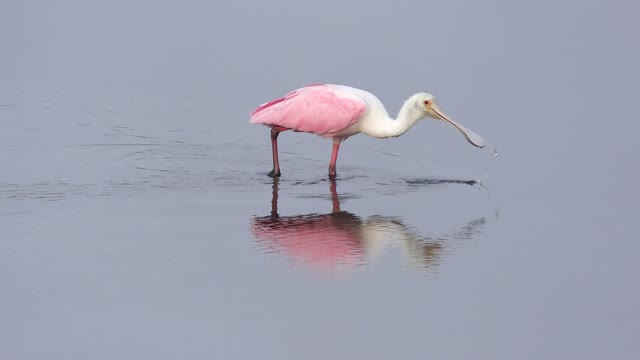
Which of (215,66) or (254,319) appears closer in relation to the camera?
(254,319)

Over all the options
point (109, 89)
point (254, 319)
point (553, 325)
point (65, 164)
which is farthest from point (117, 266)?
point (109, 89)

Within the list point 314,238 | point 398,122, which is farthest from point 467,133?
point 314,238

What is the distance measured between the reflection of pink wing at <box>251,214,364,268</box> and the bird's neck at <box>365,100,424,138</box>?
6.51 feet

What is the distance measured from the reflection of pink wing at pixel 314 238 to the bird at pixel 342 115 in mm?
1896

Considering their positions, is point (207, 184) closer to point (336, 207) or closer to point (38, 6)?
point (336, 207)

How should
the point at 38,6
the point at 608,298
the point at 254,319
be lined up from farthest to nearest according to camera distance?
the point at 38,6, the point at 608,298, the point at 254,319

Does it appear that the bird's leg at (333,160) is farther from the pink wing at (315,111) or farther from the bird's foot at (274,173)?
the bird's foot at (274,173)

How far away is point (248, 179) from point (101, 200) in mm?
1519

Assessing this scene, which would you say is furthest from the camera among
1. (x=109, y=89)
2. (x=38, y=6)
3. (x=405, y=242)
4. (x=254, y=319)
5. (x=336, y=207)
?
(x=38, y=6)

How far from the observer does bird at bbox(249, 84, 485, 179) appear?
12.0 meters

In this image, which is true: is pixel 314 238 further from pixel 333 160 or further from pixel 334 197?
pixel 333 160

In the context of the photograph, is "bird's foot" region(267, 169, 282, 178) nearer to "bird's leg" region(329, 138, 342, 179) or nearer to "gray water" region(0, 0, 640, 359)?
"gray water" region(0, 0, 640, 359)

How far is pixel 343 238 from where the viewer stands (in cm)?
957

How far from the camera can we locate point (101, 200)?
419 inches
